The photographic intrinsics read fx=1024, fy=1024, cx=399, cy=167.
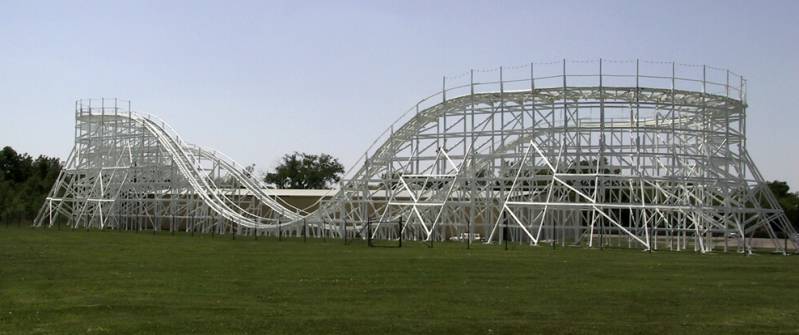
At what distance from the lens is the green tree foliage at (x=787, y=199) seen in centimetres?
7329

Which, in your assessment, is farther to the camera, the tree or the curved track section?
the tree

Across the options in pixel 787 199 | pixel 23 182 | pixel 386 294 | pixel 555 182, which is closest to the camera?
pixel 386 294

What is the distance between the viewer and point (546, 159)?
44312 millimetres

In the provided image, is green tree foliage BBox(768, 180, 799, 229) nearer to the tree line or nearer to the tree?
the tree line

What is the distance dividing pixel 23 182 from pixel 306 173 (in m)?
35.7

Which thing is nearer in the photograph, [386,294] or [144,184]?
[386,294]

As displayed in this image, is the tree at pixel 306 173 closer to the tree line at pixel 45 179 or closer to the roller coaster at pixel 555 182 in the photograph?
the tree line at pixel 45 179

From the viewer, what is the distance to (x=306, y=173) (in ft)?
388

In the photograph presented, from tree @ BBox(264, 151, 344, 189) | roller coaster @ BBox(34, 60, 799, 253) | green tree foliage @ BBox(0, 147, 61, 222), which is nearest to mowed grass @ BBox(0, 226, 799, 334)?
roller coaster @ BBox(34, 60, 799, 253)

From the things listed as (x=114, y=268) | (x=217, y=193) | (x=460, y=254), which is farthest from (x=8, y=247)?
(x=217, y=193)

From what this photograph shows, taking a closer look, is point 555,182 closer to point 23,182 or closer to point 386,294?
point 386,294

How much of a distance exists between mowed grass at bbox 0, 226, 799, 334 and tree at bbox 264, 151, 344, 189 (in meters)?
86.0

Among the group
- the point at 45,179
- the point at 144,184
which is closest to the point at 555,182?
the point at 144,184

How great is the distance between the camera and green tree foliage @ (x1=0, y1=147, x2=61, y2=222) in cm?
7244
